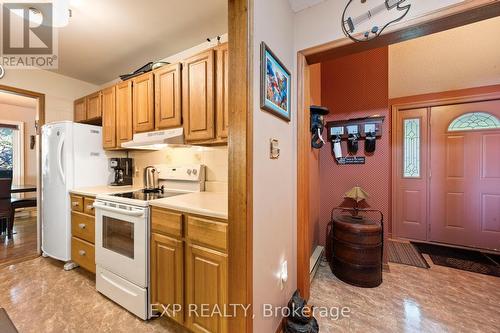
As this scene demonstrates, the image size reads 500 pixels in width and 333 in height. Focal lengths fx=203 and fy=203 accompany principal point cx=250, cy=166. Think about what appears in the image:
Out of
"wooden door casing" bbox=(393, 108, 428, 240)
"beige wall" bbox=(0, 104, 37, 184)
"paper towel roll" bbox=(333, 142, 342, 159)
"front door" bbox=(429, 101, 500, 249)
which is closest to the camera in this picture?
"paper towel roll" bbox=(333, 142, 342, 159)

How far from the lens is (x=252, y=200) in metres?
1.05

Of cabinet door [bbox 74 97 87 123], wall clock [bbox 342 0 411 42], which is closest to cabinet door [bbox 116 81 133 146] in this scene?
cabinet door [bbox 74 97 87 123]

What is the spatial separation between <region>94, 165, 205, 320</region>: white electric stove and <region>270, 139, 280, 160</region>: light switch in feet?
3.45

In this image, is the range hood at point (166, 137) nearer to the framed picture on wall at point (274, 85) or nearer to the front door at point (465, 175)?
the framed picture on wall at point (274, 85)

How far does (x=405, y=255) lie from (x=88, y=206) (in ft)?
12.7

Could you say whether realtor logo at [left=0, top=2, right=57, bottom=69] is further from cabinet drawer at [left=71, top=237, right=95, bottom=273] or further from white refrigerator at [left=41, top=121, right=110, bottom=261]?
cabinet drawer at [left=71, top=237, right=95, bottom=273]

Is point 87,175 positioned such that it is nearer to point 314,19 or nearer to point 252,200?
point 252,200

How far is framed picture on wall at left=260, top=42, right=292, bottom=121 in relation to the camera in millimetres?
1123

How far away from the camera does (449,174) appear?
9.91 ft

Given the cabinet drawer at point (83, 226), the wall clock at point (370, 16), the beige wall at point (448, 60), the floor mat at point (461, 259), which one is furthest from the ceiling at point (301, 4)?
the floor mat at point (461, 259)

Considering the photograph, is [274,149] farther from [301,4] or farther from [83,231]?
[83,231]

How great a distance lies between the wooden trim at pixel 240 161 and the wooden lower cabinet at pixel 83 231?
1862mm

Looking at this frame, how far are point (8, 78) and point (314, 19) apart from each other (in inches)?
142

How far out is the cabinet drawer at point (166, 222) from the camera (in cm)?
141
